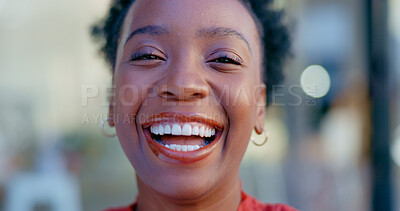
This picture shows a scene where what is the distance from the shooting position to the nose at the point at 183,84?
1229mm

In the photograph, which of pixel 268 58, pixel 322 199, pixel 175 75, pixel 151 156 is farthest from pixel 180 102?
pixel 322 199

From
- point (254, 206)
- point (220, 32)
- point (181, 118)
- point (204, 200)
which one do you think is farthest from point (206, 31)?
point (254, 206)

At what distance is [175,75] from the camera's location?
4.10ft

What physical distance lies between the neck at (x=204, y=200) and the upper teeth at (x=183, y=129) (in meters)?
0.19

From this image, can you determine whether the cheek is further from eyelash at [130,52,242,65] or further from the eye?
the eye

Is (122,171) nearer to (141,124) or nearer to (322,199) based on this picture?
(322,199)

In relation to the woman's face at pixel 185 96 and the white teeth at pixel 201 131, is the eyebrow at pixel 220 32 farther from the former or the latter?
the white teeth at pixel 201 131

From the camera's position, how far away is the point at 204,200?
1321 mm

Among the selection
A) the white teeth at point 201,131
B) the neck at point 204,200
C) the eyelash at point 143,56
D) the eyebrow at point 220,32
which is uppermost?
the eyebrow at point 220,32

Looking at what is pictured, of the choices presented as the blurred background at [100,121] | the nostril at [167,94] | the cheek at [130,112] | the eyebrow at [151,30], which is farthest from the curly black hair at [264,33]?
the blurred background at [100,121]

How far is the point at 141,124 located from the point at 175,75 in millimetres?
199

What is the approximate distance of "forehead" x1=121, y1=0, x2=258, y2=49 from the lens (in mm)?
1303

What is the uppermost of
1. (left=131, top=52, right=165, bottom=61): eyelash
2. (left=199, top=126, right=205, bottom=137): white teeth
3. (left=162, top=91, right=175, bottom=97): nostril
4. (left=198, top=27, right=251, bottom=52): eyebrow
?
(left=198, top=27, right=251, bottom=52): eyebrow

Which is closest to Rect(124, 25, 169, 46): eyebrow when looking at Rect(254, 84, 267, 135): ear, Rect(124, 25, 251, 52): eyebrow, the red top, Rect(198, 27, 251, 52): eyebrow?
Rect(124, 25, 251, 52): eyebrow
